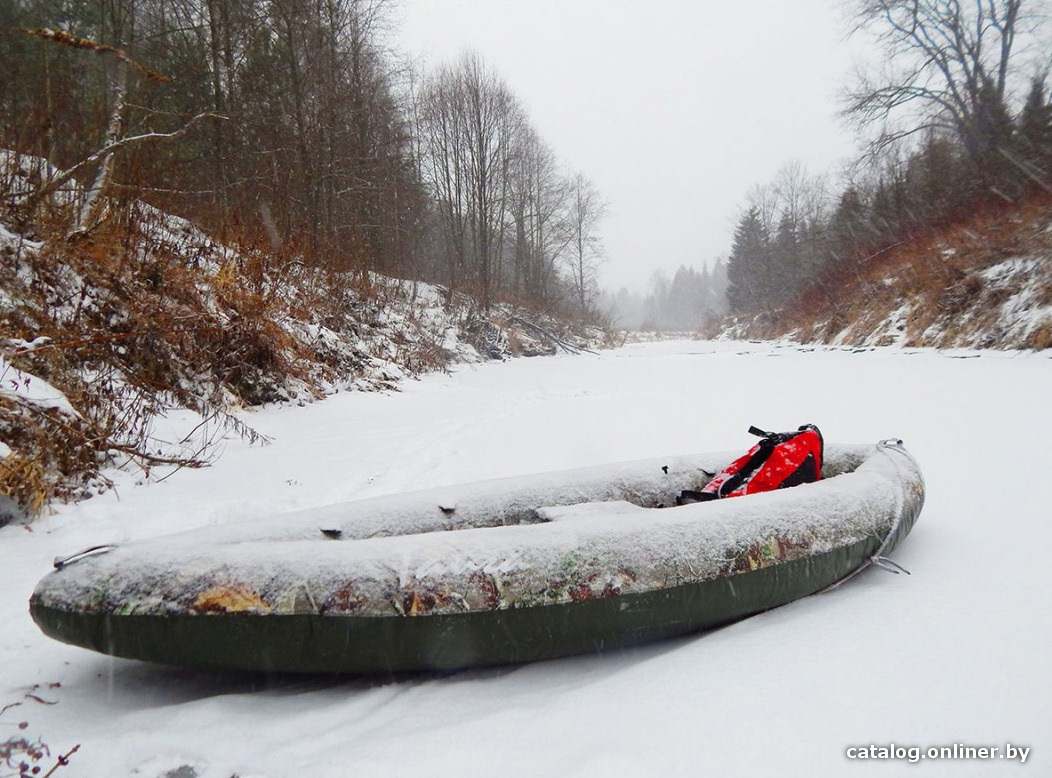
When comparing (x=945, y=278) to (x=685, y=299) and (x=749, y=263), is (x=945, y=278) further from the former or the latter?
(x=685, y=299)

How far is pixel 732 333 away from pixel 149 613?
41.7 metres

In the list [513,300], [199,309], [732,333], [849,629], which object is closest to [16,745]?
[849,629]

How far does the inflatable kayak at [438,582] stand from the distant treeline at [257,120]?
2.91 metres

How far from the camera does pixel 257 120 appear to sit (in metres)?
11.1

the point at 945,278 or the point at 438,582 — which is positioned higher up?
the point at 945,278

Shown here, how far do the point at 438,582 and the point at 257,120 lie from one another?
12.4 metres

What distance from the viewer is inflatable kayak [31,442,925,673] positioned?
166 centimetres

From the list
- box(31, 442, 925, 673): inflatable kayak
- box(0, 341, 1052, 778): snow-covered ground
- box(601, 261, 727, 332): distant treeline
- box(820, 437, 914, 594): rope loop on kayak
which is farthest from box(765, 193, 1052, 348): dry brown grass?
box(601, 261, 727, 332): distant treeline

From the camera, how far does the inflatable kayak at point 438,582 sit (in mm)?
1656

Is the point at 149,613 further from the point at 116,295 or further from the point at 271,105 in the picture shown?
the point at 271,105

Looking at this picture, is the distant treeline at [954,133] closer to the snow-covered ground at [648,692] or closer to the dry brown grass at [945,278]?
the dry brown grass at [945,278]

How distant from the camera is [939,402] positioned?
652cm

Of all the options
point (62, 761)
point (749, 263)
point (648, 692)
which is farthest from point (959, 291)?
point (749, 263)

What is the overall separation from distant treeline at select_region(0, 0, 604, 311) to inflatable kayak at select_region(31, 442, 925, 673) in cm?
291
